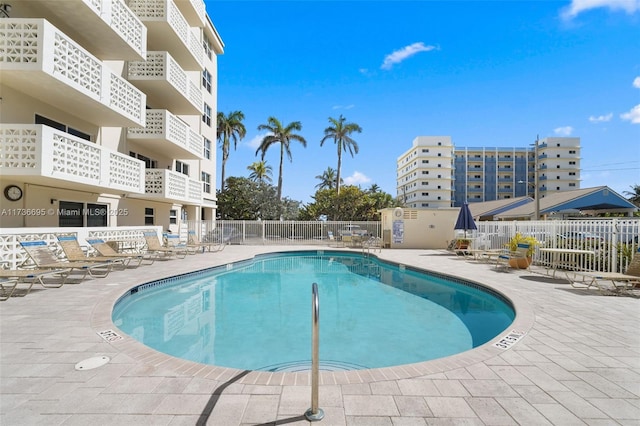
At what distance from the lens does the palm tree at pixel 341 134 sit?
32.8 meters

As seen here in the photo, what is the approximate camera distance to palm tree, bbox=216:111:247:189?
32938 mm

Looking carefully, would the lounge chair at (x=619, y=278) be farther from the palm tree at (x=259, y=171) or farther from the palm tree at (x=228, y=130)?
the palm tree at (x=259, y=171)

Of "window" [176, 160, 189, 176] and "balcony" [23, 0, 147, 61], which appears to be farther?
"window" [176, 160, 189, 176]

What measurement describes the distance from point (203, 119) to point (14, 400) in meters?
21.5

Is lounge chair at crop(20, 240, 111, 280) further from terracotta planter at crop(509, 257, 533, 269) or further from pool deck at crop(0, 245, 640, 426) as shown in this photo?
terracotta planter at crop(509, 257, 533, 269)

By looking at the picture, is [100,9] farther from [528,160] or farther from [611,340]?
[528,160]

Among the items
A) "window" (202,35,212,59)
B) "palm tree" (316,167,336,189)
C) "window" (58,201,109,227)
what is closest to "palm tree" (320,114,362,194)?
"window" (202,35,212,59)

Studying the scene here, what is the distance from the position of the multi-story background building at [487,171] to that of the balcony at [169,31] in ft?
207

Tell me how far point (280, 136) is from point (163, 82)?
18540 millimetres

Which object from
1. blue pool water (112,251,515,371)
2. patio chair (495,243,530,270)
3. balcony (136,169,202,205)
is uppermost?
balcony (136,169,202,205)

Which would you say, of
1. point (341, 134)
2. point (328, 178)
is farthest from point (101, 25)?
point (328, 178)

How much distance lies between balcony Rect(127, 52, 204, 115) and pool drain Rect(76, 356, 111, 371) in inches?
524

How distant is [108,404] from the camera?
2590mm

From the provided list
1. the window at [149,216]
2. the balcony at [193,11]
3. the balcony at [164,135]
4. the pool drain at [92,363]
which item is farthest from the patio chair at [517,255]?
the balcony at [193,11]
